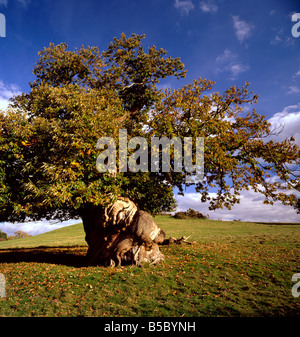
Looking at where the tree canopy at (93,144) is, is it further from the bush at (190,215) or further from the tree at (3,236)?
the tree at (3,236)

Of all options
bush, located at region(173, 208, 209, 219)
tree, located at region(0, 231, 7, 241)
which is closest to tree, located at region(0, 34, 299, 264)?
bush, located at region(173, 208, 209, 219)

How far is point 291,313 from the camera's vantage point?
861 cm

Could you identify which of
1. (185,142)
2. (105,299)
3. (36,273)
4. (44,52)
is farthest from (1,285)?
(44,52)

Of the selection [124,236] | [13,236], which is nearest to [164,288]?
[124,236]

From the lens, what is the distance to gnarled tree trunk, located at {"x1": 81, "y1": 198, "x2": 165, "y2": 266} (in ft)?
50.2

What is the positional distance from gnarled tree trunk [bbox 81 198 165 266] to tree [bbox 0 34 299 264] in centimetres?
7

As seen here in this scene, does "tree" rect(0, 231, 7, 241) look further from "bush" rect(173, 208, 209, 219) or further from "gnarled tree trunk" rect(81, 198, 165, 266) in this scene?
"gnarled tree trunk" rect(81, 198, 165, 266)

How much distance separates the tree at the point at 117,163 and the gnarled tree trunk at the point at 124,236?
7cm

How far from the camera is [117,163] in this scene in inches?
578

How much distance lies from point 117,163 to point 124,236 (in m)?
5.64

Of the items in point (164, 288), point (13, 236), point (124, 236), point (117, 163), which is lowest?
point (13, 236)

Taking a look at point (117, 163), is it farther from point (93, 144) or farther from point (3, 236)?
point (3, 236)

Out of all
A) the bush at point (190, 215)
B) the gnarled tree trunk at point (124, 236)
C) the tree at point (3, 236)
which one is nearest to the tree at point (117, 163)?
the gnarled tree trunk at point (124, 236)
